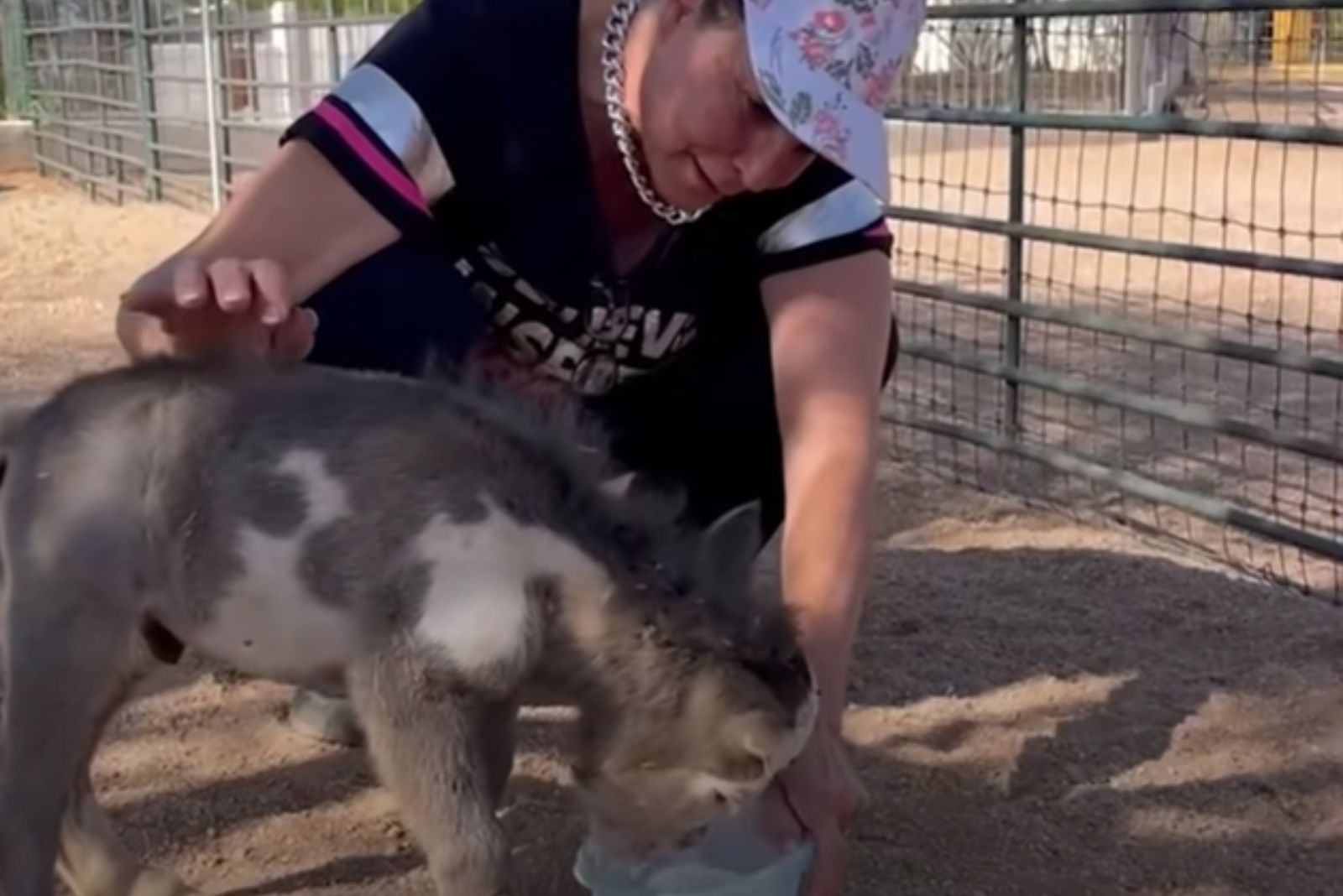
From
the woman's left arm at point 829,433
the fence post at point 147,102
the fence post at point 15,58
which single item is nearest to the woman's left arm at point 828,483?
the woman's left arm at point 829,433

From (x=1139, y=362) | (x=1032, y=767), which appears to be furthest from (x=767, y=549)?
(x=1139, y=362)

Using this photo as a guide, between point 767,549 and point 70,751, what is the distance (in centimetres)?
149

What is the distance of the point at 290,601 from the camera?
2061 millimetres

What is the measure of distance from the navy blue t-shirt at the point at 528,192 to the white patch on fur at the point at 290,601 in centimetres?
56

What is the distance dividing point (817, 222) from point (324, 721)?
3.44 ft

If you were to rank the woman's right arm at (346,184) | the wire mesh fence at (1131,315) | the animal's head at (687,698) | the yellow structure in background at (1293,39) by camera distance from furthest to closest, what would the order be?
the yellow structure in background at (1293,39) → the wire mesh fence at (1131,315) → the woman's right arm at (346,184) → the animal's head at (687,698)

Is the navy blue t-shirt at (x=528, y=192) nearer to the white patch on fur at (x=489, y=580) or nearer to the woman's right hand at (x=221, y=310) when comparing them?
the woman's right hand at (x=221, y=310)

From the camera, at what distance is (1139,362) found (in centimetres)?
616

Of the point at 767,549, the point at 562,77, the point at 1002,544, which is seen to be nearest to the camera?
the point at 562,77

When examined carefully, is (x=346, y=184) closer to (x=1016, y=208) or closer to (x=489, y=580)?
(x=489, y=580)

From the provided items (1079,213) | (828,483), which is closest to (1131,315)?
(1079,213)

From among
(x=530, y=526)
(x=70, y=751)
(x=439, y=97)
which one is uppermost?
(x=439, y=97)

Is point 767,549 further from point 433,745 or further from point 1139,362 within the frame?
point 1139,362

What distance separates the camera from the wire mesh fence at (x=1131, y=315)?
13.8 ft
